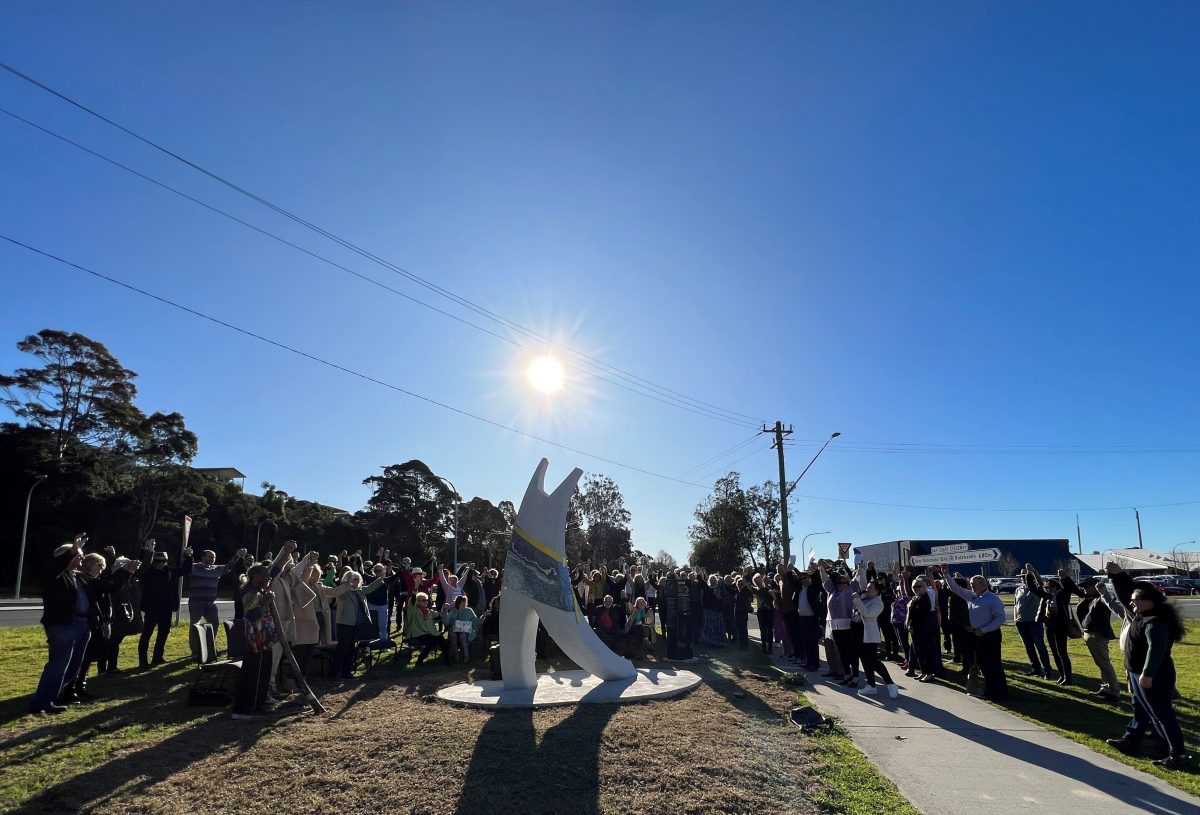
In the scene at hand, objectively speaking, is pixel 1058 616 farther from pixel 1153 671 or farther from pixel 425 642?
pixel 425 642

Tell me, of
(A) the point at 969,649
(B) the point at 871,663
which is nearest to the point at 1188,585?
(A) the point at 969,649

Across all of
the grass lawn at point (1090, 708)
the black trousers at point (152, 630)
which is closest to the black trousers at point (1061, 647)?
the grass lawn at point (1090, 708)

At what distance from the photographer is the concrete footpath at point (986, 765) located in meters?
5.18

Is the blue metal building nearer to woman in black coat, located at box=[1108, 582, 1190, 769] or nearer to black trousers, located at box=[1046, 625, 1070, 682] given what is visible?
black trousers, located at box=[1046, 625, 1070, 682]

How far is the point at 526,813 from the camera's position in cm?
501

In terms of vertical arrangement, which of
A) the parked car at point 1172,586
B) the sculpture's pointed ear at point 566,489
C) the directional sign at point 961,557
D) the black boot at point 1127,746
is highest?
the sculpture's pointed ear at point 566,489

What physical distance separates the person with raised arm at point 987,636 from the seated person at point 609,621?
6.33 metres

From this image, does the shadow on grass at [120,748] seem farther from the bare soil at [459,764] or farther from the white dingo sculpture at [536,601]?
the white dingo sculpture at [536,601]

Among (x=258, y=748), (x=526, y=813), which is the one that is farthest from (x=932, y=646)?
(x=258, y=748)

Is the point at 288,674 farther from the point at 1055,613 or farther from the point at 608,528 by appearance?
the point at 608,528

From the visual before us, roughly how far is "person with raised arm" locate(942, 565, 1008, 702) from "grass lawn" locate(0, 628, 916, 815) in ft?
10.2

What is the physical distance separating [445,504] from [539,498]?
47.2 meters

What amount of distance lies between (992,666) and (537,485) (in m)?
7.18

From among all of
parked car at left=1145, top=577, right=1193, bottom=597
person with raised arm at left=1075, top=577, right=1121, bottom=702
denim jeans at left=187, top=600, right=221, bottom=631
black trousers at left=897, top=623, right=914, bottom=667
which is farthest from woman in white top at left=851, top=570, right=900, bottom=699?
parked car at left=1145, top=577, right=1193, bottom=597
